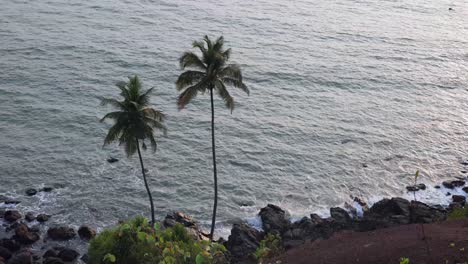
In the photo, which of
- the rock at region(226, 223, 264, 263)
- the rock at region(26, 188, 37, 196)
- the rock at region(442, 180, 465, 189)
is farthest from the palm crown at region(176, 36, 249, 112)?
the rock at region(442, 180, 465, 189)

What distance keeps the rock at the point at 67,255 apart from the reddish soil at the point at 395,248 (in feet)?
64.6

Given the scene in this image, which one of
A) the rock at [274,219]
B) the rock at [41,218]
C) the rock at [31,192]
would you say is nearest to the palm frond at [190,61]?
the rock at [274,219]

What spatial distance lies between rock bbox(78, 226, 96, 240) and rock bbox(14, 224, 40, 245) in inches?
152

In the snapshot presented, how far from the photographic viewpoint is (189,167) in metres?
67.7

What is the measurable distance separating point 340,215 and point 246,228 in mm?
10799

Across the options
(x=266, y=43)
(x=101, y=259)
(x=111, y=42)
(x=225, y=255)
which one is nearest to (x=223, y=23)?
(x=266, y=43)

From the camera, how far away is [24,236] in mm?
51812

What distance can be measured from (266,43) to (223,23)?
12.8 m

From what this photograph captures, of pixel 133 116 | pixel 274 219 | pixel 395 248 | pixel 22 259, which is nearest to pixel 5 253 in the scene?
pixel 22 259

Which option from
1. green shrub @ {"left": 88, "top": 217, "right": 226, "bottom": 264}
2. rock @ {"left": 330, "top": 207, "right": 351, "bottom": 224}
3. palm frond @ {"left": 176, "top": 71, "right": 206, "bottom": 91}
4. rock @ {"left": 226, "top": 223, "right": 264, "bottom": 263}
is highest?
palm frond @ {"left": 176, "top": 71, "right": 206, "bottom": 91}

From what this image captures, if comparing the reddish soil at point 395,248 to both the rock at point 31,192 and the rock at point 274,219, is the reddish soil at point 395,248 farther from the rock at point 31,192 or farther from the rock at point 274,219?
the rock at point 31,192

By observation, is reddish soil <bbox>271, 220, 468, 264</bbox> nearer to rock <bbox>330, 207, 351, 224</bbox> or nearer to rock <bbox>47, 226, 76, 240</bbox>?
rock <bbox>330, 207, 351, 224</bbox>

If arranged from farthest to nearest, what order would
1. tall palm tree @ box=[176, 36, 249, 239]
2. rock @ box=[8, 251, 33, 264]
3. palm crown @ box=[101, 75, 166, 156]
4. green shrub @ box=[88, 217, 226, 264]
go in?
1. rock @ box=[8, 251, 33, 264]
2. palm crown @ box=[101, 75, 166, 156]
3. tall palm tree @ box=[176, 36, 249, 239]
4. green shrub @ box=[88, 217, 226, 264]

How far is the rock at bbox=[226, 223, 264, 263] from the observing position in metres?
50.5
